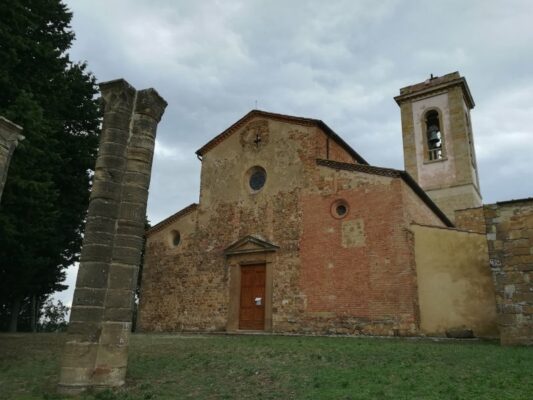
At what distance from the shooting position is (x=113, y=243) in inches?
286

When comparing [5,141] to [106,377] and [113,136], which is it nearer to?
[113,136]

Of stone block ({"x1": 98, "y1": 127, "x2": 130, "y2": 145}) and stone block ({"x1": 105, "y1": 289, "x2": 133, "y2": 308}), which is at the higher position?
stone block ({"x1": 98, "y1": 127, "x2": 130, "y2": 145})

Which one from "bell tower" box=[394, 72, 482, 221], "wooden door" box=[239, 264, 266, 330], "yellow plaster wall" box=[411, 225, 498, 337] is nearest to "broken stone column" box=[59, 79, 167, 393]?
"wooden door" box=[239, 264, 266, 330]

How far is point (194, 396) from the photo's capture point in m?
5.84

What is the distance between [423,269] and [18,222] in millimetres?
11685

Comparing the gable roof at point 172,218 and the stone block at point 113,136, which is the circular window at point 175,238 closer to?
the gable roof at point 172,218

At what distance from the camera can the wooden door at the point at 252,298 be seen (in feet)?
51.3

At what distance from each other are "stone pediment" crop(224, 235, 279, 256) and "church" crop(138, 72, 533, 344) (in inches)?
1.7

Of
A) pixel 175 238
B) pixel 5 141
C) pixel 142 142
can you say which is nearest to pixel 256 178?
pixel 175 238

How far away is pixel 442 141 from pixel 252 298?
52.8 feet

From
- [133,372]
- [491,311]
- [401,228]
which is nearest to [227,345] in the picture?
[133,372]

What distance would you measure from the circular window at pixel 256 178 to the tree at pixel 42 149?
6160mm

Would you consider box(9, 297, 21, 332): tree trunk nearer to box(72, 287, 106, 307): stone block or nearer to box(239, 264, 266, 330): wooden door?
box(239, 264, 266, 330): wooden door

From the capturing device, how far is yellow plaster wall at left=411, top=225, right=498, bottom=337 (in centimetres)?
1290
